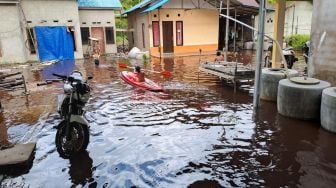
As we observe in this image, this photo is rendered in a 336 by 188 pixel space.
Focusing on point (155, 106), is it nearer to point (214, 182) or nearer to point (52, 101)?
A: point (52, 101)

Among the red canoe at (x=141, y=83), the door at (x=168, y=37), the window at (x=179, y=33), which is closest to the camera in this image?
the red canoe at (x=141, y=83)

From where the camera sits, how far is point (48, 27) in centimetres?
2294

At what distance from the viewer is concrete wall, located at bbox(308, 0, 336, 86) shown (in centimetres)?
870

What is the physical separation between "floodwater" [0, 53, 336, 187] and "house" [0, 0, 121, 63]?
12.7 m

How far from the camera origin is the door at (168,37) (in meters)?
24.5

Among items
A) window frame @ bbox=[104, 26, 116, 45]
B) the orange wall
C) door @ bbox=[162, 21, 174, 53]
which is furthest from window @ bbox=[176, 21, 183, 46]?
window frame @ bbox=[104, 26, 116, 45]

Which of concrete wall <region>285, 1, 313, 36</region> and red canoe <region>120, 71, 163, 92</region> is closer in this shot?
red canoe <region>120, 71, 163, 92</region>

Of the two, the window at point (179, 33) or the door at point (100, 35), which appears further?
the door at point (100, 35)

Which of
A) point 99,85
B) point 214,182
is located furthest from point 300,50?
point 214,182

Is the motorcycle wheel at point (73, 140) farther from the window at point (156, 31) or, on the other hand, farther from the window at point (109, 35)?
the window at point (109, 35)

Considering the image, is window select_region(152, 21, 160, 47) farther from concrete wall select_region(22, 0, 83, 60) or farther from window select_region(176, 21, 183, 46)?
concrete wall select_region(22, 0, 83, 60)

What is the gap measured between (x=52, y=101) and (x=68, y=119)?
16.8 feet

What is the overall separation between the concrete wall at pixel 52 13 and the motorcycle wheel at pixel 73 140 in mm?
19252

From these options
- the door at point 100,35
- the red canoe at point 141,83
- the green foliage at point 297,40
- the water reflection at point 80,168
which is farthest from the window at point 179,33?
the water reflection at point 80,168
